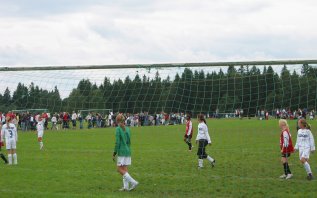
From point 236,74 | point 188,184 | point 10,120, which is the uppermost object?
point 236,74

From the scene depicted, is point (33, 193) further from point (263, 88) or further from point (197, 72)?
point (263, 88)

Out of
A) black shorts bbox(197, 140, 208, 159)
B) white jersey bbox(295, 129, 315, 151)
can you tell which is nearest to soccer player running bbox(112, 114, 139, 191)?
black shorts bbox(197, 140, 208, 159)

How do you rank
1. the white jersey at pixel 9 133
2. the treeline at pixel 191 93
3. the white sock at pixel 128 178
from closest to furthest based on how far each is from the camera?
the white sock at pixel 128 178
the treeline at pixel 191 93
the white jersey at pixel 9 133

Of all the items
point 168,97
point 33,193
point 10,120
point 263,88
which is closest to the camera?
point 33,193

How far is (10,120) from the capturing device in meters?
21.9

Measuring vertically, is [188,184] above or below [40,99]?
below

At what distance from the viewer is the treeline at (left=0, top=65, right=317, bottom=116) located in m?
18.5

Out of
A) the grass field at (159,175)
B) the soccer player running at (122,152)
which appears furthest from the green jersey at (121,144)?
the grass field at (159,175)

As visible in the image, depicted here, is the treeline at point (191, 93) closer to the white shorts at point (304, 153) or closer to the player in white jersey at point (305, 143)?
the player in white jersey at point (305, 143)

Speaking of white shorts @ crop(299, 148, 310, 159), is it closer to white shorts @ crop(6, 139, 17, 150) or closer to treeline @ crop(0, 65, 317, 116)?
treeline @ crop(0, 65, 317, 116)

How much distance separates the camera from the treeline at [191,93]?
60.6 feet

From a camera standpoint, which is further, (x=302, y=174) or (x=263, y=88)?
(x=263, y=88)

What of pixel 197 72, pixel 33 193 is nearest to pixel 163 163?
pixel 197 72

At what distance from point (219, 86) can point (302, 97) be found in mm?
3091
